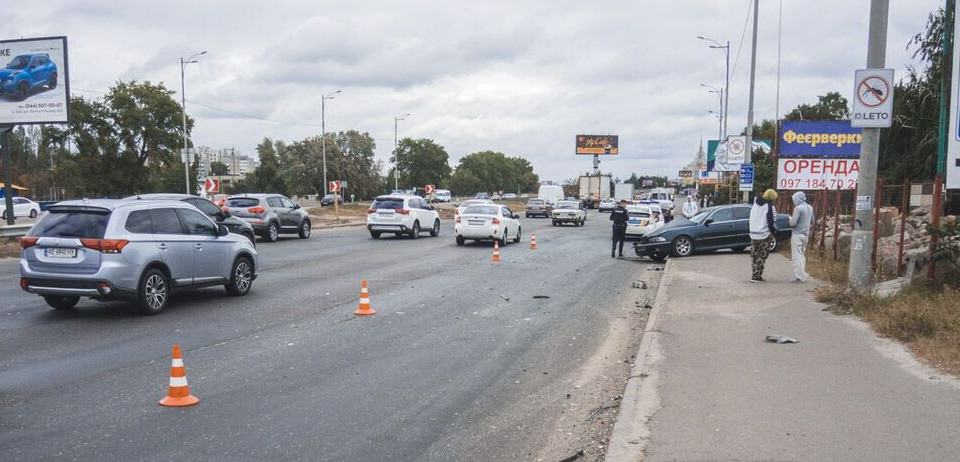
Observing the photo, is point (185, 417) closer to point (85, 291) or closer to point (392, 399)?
point (392, 399)

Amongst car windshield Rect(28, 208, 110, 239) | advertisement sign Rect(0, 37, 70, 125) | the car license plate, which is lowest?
the car license plate

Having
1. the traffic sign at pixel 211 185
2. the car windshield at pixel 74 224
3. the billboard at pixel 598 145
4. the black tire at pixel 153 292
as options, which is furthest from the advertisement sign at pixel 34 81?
the billboard at pixel 598 145

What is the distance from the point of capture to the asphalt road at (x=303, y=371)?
17.4ft

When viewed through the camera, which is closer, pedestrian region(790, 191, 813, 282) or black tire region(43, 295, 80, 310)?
black tire region(43, 295, 80, 310)

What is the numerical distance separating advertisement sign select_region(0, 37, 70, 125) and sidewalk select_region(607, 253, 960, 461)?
2737cm

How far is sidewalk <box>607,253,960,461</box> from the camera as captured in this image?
16.0ft

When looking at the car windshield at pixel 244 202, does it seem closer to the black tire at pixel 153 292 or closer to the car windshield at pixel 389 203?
the car windshield at pixel 389 203

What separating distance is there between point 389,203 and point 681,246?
479 inches

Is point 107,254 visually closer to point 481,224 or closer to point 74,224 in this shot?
point 74,224

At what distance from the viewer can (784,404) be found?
19.2 ft

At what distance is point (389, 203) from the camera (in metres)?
28.6

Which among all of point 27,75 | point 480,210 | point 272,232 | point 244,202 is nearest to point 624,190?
point 480,210

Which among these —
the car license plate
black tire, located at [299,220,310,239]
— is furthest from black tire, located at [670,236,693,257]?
the car license plate

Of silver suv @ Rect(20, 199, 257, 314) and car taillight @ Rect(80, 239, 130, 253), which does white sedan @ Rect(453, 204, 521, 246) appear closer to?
Result: silver suv @ Rect(20, 199, 257, 314)
